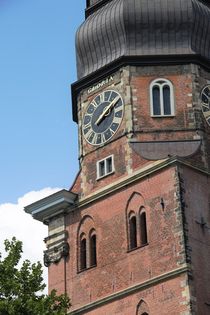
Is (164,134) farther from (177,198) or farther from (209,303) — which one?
(209,303)

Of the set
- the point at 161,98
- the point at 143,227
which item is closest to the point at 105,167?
the point at 161,98

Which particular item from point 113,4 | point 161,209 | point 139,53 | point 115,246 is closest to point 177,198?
point 161,209

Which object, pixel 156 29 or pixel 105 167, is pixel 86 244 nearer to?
pixel 105 167

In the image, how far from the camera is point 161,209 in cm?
3472

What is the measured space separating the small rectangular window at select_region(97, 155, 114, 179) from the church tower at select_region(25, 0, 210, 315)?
0.15 feet

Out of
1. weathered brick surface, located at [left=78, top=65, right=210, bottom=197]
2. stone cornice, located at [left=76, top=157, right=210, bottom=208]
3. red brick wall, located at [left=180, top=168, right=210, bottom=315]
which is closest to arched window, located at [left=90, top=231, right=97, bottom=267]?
stone cornice, located at [left=76, top=157, right=210, bottom=208]

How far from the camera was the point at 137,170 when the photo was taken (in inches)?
1419

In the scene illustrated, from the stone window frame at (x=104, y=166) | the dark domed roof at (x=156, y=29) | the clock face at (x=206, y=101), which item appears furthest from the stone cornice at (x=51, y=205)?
the clock face at (x=206, y=101)

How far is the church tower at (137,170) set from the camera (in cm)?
3403

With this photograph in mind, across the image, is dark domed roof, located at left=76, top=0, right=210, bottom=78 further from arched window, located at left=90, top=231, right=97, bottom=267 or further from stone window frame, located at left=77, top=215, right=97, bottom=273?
arched window, located at left=90, top=231, right=97, bottom=267

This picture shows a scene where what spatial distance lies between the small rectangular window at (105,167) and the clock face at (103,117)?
0.70m

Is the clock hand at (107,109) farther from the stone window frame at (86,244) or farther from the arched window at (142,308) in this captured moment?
the arched window at (142,308)

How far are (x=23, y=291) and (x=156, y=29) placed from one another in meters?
12.4

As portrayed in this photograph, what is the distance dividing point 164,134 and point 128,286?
5.36m
